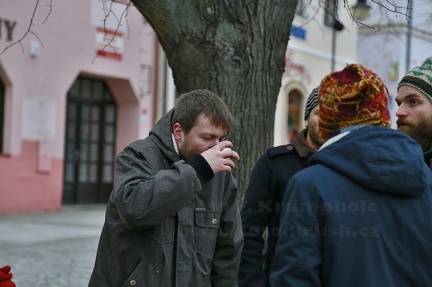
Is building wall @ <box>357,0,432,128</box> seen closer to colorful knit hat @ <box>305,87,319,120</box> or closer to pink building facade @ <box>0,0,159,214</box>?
pink building facade @ <box>0,0,159,214</box>

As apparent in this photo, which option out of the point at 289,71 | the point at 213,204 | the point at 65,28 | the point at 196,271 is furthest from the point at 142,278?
the point at 289,71

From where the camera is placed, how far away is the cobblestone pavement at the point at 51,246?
8352 mm

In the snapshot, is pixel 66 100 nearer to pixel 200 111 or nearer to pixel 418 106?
pixel 418 106

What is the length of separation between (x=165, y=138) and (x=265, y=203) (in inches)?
36.7

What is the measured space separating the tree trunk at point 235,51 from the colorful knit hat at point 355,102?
258 cm

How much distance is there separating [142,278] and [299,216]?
3.05ft

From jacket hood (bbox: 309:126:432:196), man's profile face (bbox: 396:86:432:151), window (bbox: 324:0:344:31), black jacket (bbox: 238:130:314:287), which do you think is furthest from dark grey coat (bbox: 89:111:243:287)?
window (bbox: 324:0:344:31)

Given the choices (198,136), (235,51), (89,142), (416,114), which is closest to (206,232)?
(198,136)

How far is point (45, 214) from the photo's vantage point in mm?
14992

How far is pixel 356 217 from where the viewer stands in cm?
240

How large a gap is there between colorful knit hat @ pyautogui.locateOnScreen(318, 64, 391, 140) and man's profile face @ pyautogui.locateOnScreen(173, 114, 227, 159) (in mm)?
764

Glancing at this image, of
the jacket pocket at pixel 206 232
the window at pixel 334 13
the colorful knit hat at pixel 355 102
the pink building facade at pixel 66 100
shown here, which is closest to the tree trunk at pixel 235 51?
the window at pixel 334 13

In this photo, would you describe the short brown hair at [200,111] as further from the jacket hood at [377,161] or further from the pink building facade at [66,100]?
the pink building facade at [66,100]

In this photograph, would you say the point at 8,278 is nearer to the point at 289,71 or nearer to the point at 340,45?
the point at 289,71
